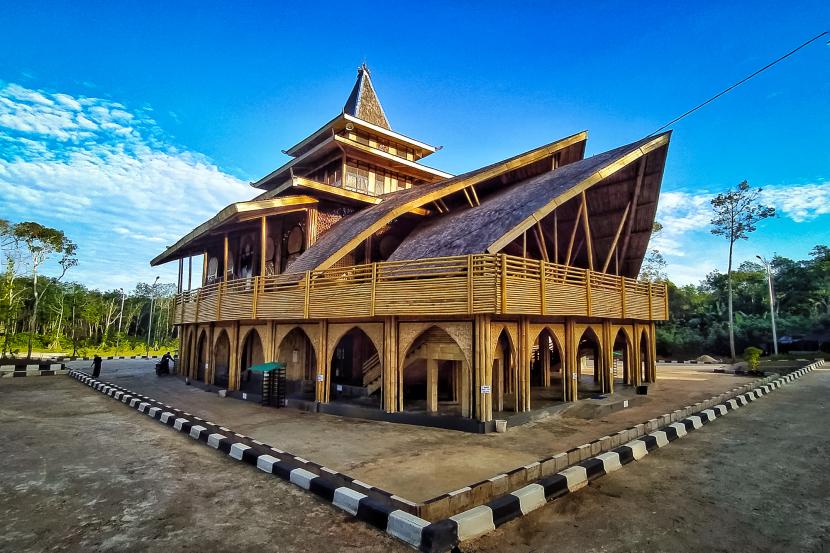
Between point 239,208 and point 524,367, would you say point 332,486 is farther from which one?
point 239,208

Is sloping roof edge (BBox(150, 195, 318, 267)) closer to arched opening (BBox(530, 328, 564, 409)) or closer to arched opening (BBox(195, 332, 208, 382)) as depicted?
arched opening (BBox(195, 332, 208, 382))

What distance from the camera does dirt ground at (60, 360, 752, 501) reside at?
691cm

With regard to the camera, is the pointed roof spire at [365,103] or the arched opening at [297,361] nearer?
the arched opening at [297,361]

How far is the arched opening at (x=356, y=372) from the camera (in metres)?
14.1

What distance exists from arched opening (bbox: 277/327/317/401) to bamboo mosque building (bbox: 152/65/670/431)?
0.06m

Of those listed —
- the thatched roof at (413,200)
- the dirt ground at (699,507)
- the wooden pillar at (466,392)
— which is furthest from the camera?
the thatched roof at (413,200)

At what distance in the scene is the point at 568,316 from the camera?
504 inches

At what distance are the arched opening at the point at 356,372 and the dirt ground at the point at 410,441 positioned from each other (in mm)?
2003

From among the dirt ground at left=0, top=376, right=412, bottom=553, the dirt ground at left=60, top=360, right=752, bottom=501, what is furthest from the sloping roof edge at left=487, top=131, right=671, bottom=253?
the dirt ground at left=0, top=376, right=412, bottom=553

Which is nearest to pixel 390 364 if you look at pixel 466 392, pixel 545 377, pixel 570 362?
pixel 466 392

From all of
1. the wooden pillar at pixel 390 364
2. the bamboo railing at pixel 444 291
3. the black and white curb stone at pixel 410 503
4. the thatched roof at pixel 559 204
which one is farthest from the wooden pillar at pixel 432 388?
the black and white curb stone at pixel 410 503

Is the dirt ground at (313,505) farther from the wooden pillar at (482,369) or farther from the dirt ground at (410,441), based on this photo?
the wooden pillar at (482,369)

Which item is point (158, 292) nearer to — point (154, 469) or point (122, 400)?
point (122, 400)

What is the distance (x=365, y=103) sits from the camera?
25531 mm
